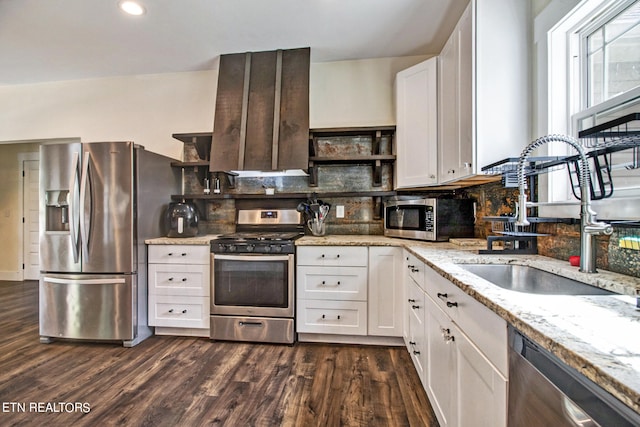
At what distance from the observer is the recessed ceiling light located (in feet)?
6.86

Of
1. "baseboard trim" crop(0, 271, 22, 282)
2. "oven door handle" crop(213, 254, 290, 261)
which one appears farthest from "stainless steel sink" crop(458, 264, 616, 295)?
"baseboard trim" crop(0, 271, 22, 282)

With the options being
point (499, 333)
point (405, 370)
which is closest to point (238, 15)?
point (499, 333)

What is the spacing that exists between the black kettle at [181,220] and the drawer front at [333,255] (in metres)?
1.10

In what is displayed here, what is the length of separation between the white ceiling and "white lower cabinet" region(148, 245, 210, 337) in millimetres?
1856

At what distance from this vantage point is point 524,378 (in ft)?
2.36

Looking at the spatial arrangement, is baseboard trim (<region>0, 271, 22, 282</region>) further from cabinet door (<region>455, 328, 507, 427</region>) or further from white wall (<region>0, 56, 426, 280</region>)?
cabinet door (<region>455, 328, 507, 427</region>)

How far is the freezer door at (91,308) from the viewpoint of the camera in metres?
2.42

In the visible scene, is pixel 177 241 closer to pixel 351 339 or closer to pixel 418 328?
pixel 351 339

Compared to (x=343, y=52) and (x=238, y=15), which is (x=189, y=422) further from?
(x=343, y=52)

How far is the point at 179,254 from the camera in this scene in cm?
254

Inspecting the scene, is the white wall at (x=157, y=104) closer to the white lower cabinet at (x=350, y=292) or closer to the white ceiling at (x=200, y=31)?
the white ceiling at (x=200, y=31)

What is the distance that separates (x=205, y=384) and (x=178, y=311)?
2.88 feet

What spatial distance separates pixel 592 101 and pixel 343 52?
6.61 feet

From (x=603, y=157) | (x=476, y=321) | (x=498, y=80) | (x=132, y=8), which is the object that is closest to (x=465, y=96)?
(x=498, y=80)
